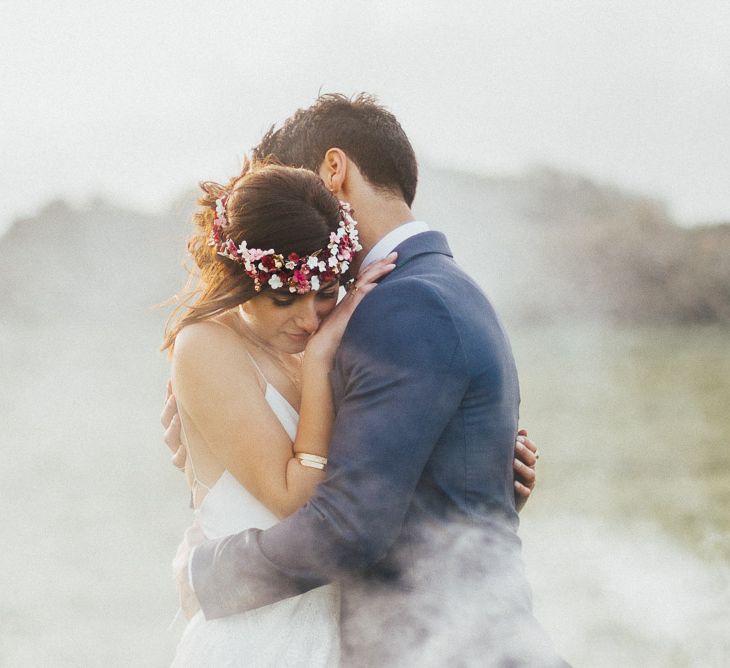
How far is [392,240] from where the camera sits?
7.86 ft

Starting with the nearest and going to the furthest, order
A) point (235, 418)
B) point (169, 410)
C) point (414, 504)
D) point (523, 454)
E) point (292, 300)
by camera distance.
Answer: point (414, 504) < point (235, 418) < point (292, 300) < point (523, 454) < point (169, 410)

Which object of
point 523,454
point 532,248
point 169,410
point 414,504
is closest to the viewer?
point 414,504

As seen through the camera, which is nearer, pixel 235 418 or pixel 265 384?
pixel 235 418

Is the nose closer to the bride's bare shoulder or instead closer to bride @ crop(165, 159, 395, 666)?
bride @ crop(165, 159, 395, 666)

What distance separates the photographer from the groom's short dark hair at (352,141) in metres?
2.51

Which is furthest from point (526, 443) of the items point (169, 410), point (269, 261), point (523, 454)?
point (169, 410)

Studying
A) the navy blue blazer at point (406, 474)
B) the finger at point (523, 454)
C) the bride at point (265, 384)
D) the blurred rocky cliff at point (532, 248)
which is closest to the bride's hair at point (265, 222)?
the bride at point (265, 384)

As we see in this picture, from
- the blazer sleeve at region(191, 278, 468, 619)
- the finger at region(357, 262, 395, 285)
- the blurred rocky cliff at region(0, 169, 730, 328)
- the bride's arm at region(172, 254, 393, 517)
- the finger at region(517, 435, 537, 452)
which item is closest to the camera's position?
the blazer sleeve at region(191, 278, 468, 619)

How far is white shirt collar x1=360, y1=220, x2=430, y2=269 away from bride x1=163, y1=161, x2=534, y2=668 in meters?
0.05

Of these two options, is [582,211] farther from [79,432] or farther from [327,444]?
[327,444]

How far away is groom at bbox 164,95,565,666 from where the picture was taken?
1.95 metres

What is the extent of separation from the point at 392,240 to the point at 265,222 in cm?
35

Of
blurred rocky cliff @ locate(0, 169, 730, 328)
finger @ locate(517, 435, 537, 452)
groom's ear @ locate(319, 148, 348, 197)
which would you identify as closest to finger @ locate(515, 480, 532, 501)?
finger @ locate(517, 435, 537, 452)

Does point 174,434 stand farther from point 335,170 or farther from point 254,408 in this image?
point 335,170
